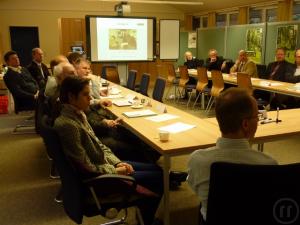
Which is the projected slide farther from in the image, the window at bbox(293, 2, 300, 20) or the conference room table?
the conference room table

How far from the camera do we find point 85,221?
264cm

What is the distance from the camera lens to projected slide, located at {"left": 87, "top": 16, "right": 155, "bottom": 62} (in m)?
7.74

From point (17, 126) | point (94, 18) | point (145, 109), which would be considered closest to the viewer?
point (145, 109)

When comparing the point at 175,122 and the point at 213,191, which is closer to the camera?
the point at 213,191

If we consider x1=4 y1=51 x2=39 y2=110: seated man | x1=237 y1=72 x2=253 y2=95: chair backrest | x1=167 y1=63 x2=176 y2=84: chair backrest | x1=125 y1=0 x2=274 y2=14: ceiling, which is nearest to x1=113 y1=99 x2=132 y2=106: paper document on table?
x1=4 y1=51 x2=39 y2=110: seated man

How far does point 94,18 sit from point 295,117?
5721 millimetres

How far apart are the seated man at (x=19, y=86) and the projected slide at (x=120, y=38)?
263cm

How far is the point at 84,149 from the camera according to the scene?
2.04m

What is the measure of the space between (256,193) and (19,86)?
15.4 ft

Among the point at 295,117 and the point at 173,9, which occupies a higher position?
the point at 173,9

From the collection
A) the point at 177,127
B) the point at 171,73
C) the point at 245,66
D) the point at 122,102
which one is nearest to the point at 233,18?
the point at 171,73

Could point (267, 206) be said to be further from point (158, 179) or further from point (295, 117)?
point (295, 117)

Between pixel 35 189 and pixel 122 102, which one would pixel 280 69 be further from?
pixel 35 189

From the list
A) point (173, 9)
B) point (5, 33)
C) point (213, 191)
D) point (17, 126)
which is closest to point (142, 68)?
point (173, 9)
